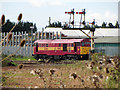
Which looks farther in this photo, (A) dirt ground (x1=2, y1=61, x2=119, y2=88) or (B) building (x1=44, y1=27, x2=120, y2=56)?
(B) building (x1=44, y1=27, x2=120, y2=56)

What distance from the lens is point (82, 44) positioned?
985 inches

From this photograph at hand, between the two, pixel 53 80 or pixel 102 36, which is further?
pixel 102 36

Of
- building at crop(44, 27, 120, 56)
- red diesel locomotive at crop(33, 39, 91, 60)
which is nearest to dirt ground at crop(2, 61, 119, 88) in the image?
red diesel locomotive at crop(33, 39, 91, 60)

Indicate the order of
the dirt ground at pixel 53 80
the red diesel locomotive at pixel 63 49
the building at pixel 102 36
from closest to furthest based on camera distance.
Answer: the dirt ground at pixel 53 80 < the red diesel locomotive at pixel 63 49 < the building at pixel 102 36

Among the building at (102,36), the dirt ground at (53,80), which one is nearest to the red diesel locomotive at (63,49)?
the building at (102,36)

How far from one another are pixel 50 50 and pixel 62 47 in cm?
111

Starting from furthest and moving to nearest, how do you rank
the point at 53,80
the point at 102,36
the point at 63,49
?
the point at 102,36
the point at 63,49
the point at 53,80

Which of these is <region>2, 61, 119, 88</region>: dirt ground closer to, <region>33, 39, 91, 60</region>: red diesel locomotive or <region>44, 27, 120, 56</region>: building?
<region>33, 39, 91, 60</region>: red diesel locomotive

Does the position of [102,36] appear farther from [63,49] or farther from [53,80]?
[53,80]

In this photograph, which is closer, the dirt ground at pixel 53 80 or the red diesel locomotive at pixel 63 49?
the dirt ground at pixel 53 80

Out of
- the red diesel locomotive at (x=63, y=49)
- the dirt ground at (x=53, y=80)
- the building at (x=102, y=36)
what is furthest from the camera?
the building at (x=102, y=36)

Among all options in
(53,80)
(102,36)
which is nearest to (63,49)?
(53,80)

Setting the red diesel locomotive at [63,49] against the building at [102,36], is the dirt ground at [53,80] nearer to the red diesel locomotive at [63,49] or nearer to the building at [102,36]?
the red diesel locomotive at [63,49]

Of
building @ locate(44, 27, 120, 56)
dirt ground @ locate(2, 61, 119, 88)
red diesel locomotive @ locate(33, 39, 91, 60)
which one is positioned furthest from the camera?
building @ locate(44, 27, 120, 56)
